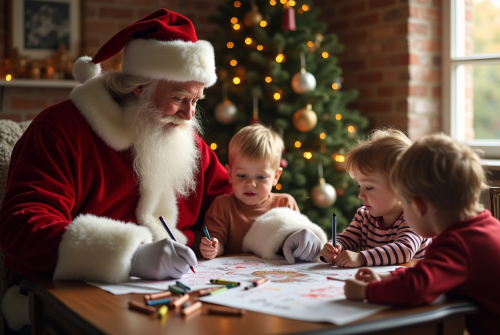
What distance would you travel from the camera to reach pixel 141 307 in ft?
3.64

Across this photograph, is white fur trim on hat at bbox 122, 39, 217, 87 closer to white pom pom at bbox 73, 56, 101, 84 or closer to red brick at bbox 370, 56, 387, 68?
white pom pom at bbox 73, 56, 101, 84

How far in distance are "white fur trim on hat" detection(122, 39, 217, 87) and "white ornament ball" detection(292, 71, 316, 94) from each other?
131cm

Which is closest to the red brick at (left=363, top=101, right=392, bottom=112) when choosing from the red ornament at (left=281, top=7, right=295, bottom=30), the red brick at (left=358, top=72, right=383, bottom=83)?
the red brick at (left=358, top=72, right=383, bottom=83)

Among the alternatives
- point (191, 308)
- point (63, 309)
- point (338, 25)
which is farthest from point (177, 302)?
point (338, 25)

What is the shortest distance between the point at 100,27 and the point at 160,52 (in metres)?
2.28

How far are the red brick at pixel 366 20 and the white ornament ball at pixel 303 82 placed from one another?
2.99 feet

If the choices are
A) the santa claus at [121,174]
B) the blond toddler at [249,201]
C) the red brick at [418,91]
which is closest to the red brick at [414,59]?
the red brick at [418,91]

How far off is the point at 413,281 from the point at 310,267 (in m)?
0.47

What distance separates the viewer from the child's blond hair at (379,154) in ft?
5.39

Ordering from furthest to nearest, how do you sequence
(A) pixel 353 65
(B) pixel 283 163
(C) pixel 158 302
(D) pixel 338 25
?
1. (D) pixel 338 25
2. (A) pixel 353 65
3. (B) pixel 283 163
4. (C) pixel 158 302

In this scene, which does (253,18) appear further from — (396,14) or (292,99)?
(396,14)

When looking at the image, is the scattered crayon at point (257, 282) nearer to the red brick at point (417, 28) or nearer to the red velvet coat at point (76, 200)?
the red velvet coat at point (76, 200)

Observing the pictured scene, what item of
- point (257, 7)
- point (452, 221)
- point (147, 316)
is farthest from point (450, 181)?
point (257, 7)

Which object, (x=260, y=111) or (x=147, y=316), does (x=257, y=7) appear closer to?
(x=260, y=111)
